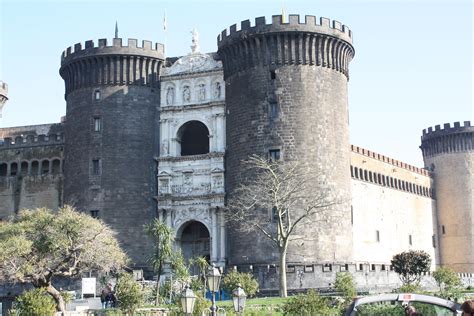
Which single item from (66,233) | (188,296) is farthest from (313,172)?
(188,296)

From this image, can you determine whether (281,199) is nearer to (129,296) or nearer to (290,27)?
(290,27)

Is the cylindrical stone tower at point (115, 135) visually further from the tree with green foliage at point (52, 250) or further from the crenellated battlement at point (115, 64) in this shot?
the tree with green foliage at point (52, 250)

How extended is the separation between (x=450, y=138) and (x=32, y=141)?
127 feet

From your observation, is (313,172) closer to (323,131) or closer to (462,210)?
(323,131)

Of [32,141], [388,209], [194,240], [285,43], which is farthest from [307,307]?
[388,209]

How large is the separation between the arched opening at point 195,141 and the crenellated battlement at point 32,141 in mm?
9291

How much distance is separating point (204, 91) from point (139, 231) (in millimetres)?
10144

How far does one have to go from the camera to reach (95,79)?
4959cm

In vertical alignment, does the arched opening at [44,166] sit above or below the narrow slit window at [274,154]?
above

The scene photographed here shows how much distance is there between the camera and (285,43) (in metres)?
45.6

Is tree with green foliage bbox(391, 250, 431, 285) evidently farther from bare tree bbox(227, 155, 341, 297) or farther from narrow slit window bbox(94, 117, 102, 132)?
narrow slit window bbox(94, 117, 102, 132)

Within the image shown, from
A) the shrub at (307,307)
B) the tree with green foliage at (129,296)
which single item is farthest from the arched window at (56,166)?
the shrub at (307,307)

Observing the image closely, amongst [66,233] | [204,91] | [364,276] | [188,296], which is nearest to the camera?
[188,296]

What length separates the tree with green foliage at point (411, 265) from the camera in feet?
139
